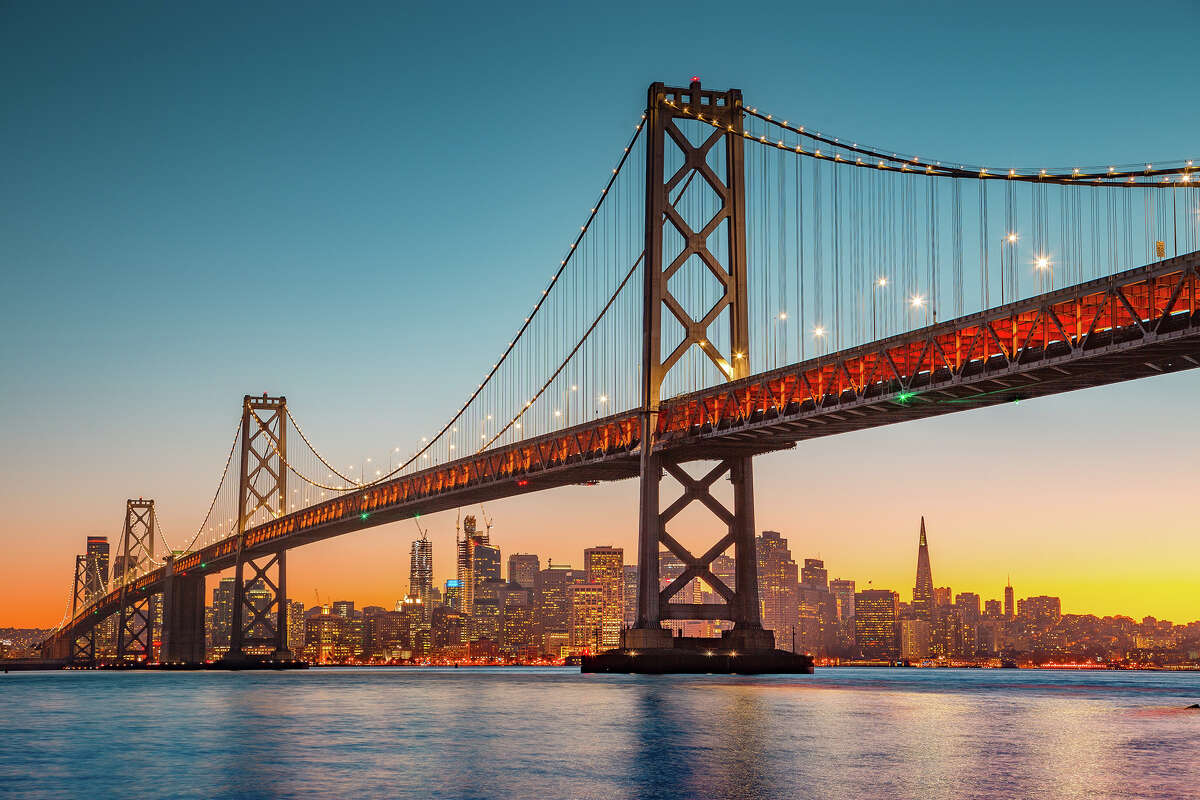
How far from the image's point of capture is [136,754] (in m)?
32.4

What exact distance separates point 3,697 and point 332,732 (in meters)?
Answer: 37.2

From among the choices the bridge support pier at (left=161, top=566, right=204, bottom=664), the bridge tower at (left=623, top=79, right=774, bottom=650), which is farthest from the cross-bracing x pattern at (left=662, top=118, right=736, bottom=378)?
the bridge support pier at (left=161, top=566, right=204, bottom=664)

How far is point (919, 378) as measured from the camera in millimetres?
44062

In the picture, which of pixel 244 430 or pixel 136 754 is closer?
pixel 136 754

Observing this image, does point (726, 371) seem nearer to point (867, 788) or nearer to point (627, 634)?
point (627, 634)

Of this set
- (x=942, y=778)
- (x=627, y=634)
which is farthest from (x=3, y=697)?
(x=942, y=778)

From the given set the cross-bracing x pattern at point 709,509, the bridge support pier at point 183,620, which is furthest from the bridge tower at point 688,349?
the bridge support pier at point 183,620

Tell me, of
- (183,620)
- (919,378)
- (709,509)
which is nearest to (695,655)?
(709,509)

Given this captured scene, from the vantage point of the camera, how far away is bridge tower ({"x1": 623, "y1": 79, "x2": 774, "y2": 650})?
54250 mm

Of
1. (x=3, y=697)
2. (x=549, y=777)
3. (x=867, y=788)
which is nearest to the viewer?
(x=867, y=788)

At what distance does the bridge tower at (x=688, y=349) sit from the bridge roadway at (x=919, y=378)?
53.2 inches

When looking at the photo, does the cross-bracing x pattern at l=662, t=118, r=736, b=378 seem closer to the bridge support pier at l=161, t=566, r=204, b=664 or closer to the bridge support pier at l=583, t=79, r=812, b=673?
the bridge support pier at l=583, t=79, r=812, b=673

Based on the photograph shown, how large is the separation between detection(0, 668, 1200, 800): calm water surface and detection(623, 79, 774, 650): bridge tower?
3.37 metres

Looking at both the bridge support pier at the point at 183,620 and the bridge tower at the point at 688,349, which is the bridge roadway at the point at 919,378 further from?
the bridge support pier at the point at 183,620
